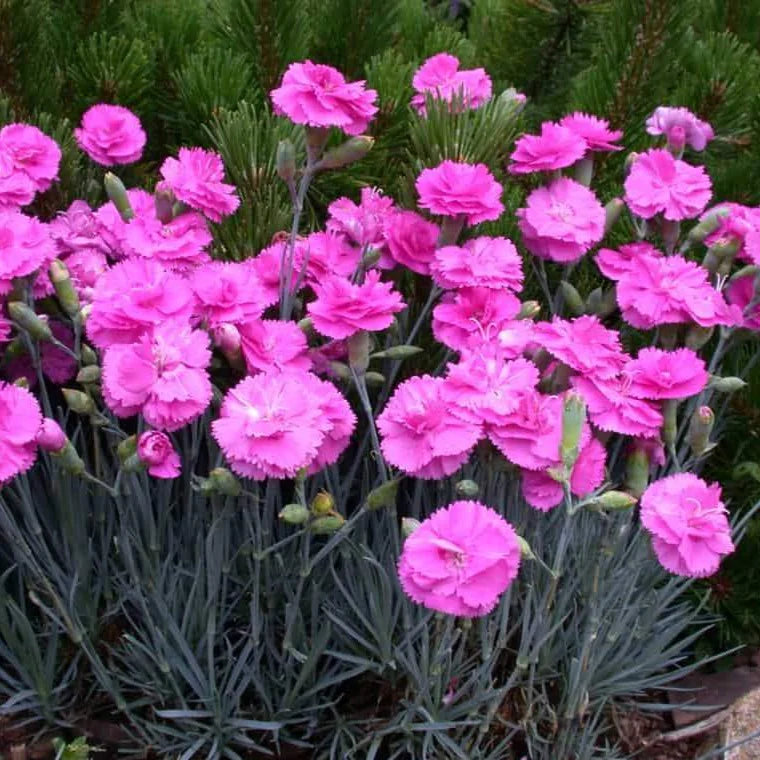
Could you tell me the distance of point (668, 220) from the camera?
3.84 feet

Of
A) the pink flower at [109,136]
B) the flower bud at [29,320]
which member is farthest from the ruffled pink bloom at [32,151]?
the flower bud at [29,320]

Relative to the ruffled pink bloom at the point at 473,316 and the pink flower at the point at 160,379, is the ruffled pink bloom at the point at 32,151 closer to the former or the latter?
the pink flower at the point at 160,379

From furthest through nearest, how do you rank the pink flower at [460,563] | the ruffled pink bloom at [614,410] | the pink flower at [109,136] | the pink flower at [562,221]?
the pink flower at [109,136]
the pink flower at [562,221]
the ruffled pink bloom at [614,410]
the pink flower at [460,563]

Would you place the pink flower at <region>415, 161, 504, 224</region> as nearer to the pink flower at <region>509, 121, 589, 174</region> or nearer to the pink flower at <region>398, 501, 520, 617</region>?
the pink flower at <region>509, 121, 589, 174</region>

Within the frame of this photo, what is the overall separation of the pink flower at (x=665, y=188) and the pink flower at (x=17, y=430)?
671 mm

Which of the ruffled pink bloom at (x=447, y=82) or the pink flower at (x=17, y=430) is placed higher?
the ruffled pink bloom at (x=447, y=82)

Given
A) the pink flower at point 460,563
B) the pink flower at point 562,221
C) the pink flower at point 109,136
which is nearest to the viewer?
the pink flower at point 460,563

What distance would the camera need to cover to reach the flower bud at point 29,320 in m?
0.99

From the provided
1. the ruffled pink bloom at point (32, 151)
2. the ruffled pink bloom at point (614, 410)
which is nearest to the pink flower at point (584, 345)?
the ruffled pink bloom at point (614, 410)

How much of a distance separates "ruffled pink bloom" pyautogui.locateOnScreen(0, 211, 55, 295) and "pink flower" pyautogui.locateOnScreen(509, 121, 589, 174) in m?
0.52

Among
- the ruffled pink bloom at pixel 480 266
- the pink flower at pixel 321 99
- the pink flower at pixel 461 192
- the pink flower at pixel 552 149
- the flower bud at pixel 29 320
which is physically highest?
the pink flower at pixel 321 99

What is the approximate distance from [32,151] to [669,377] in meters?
0.73

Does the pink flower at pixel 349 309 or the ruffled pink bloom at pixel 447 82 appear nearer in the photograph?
the pink flower at pixel 349 309

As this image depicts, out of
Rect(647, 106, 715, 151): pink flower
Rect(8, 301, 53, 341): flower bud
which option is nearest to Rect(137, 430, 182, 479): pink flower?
Rect(8, 301, 53, 341): flower bud
